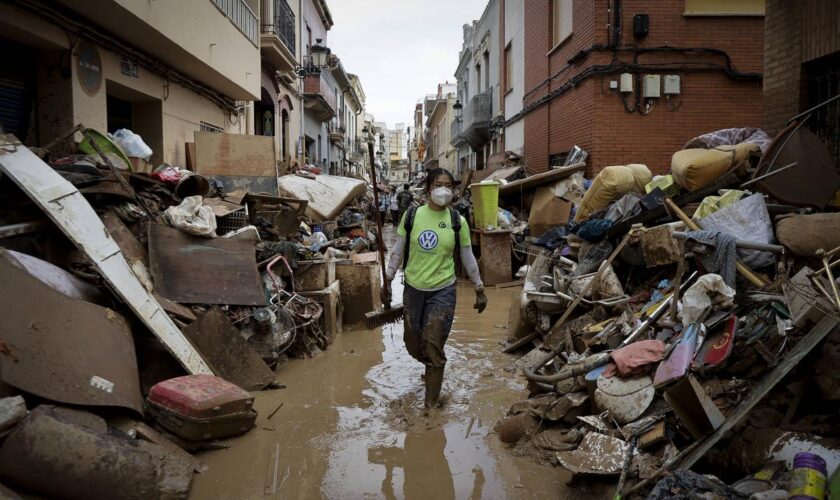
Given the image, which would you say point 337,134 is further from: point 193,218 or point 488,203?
point 193,218

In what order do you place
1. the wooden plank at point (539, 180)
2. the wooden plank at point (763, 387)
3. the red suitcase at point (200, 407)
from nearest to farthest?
1. the wooden plank at point (763, 387)
2. the red suitcase at point (200, 407)
3. the wooden plank at point (539, 180)

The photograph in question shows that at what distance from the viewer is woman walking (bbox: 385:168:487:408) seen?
4.57 m

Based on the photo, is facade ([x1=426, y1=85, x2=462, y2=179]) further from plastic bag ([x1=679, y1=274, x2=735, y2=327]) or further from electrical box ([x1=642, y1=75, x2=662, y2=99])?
plastic bag ([x1=679, y1=274, x2=735, y2=327])

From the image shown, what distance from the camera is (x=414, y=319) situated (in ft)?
15.4

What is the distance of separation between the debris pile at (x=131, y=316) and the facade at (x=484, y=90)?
1327 centimetres

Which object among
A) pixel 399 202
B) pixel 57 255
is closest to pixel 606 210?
pixel 57 255

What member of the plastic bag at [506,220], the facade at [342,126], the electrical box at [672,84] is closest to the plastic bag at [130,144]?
the plastic bag at [506,220]

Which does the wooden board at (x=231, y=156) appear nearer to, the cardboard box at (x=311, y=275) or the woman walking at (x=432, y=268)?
the cardboard box at (x=311, y=275)

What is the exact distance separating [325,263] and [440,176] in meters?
2.61

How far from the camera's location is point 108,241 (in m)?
4.31

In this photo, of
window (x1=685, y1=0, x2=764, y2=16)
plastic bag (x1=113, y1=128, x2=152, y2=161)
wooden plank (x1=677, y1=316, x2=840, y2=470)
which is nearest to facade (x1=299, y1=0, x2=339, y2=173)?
window (x1=685, y1=0, x2=764, y2=16)

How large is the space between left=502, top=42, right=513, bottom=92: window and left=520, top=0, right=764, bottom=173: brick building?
21.1ft

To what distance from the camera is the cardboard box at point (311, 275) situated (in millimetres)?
6605

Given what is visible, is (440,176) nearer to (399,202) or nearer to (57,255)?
(57,255)
